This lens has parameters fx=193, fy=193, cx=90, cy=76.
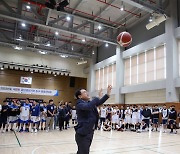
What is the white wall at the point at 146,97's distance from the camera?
14.8 m

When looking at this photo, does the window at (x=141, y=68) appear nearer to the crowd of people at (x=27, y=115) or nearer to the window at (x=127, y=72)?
the window at (x=127, y=72)

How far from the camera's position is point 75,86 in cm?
2802

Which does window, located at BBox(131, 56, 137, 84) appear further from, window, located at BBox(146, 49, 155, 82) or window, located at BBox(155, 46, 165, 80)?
window, located at BBox(155, 46, 165, 80)

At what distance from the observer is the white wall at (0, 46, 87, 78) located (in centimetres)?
2206

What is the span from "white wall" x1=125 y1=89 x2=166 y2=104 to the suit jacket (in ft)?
42.6

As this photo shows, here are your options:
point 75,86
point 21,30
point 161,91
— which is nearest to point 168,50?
point 161,91

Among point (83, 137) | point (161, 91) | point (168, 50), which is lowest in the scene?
point (83, 137)

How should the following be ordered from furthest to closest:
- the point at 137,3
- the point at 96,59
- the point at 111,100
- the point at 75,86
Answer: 1. the point at 75,86
2. the point at 96,59
3. the point at 111,100
4. the point at 137,3

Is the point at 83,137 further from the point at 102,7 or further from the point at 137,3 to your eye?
the point at 102,7

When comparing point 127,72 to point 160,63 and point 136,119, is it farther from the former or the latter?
point 136,119

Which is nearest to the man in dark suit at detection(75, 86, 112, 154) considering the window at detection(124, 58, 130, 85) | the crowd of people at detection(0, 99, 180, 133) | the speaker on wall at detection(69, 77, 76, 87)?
the crowd of people at detection(0, 99, 180, 133)

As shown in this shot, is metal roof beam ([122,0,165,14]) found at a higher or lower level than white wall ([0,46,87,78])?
higher

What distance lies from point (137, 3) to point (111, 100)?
11.8 meters

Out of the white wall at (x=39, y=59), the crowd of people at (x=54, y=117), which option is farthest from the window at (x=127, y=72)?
the white wall at (x=39, y=59)
